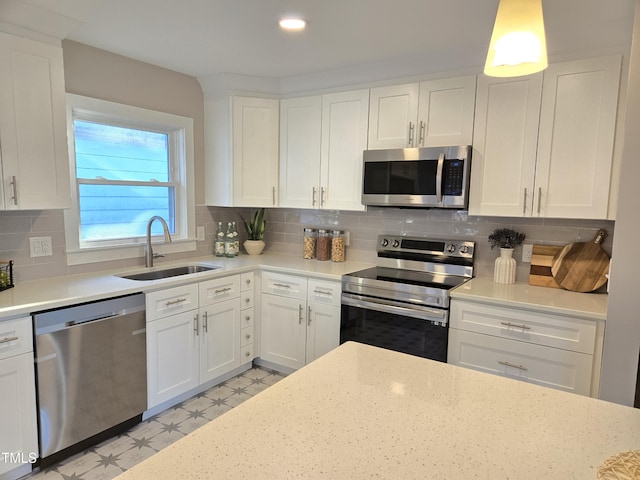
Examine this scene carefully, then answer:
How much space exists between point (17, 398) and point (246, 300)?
5.02ft

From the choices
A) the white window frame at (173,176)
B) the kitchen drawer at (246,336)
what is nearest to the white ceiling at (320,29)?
the white window frame at (173,176)

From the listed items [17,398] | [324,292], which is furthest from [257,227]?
[17,398]

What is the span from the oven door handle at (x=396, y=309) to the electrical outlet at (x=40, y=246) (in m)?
1.90

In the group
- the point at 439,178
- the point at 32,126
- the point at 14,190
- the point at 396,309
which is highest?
the point at 32,126

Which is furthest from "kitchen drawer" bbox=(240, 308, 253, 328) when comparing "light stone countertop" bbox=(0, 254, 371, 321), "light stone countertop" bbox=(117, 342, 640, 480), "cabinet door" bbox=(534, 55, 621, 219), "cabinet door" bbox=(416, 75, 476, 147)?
"cabinet door" bbox=(534, 55, 621, 219)

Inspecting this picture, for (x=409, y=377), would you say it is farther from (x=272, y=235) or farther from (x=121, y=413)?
(x=272, y=235)

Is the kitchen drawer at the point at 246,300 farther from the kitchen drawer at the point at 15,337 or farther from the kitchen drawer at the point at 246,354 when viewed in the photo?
the kitchen drawer at the point at 15,337

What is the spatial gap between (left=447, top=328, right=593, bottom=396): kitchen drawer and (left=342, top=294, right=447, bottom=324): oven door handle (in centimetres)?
12

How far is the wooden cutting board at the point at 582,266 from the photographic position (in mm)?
2484

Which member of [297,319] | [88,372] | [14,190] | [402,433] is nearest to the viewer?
[402,433]

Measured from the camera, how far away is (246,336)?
126 inches

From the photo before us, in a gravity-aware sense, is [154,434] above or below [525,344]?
below

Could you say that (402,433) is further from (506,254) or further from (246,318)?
(246,318)

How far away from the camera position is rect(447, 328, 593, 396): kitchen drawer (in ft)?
7.02
